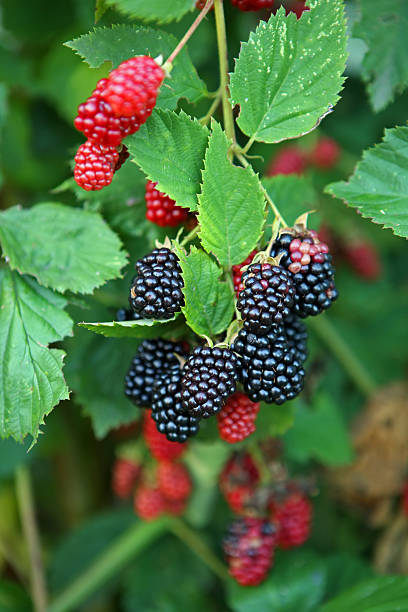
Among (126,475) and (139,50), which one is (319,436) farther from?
(139,50)

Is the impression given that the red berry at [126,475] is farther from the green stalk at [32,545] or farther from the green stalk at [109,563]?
the green stalk at [32,545]

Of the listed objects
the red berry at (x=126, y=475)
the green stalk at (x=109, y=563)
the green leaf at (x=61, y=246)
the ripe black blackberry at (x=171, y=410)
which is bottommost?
the green stalk at (x=109, y=563)

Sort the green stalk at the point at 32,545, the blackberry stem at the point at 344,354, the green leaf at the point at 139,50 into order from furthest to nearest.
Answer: the blackberry stem at the point at 344,354
the green stalk at the point at 32,545
the green leaf at the point at 139,50

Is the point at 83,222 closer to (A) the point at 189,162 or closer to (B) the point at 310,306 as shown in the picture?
(A) the point at 189,162

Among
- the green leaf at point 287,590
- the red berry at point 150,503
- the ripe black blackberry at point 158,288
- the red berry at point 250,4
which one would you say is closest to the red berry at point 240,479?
the green leaf at point 287,590

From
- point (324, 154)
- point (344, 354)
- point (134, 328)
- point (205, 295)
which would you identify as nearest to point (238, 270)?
point (205, 295)

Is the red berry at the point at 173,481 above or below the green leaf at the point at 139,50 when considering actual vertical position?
below

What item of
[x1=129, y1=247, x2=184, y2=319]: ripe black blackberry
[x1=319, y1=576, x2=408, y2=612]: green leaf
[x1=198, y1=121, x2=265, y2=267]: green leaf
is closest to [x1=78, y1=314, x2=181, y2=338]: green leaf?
[x1=129, y1=247, x2=184, y2=319]: ripe black blackberry
